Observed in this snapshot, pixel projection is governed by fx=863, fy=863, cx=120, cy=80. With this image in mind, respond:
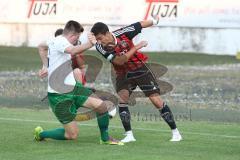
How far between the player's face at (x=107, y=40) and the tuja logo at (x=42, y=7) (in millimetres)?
24537

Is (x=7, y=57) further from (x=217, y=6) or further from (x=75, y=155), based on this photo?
(x=75, y=155)

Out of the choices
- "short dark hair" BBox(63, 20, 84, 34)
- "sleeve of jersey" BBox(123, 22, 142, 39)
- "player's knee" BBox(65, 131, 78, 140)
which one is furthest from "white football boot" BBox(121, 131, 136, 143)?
"short dark hair" BBox(63, 20, 84, 34)

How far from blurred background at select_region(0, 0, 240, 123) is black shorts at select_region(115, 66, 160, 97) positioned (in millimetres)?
6974

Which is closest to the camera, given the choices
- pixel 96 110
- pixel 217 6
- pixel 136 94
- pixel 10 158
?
pixel 10 158

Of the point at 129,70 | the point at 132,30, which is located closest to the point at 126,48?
the point at 132,30

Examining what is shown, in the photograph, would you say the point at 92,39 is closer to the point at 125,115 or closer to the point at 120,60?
the point at 120,60

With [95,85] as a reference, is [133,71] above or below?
above

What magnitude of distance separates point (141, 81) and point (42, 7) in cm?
2486

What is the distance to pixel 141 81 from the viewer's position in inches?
525

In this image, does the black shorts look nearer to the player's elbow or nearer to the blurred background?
the player's elbow

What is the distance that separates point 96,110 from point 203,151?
5.76 feet

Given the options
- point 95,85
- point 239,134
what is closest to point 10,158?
point 239,134

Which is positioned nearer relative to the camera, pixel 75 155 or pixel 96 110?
pixel 75 155

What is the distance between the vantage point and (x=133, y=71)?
43.8 ft
